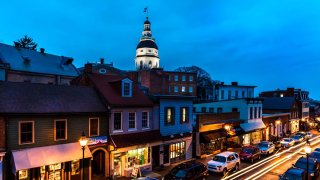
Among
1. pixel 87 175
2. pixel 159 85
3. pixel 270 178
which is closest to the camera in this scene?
pixel 87 175

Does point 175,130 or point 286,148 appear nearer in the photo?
point 175,130

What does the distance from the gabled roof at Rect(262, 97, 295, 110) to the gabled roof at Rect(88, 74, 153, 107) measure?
136 feet

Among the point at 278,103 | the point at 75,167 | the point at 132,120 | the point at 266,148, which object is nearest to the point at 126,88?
the point at 132,120

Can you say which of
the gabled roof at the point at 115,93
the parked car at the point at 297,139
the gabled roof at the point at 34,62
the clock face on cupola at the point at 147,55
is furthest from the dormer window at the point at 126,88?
the clock face on cupola at the point at 147,55

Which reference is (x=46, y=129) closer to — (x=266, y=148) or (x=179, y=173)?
(x=179, y=173)

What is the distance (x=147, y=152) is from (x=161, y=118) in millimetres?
3758

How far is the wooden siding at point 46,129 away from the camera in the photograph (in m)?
16.4

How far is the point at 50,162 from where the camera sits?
17375 mm

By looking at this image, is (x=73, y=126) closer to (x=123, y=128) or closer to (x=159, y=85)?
(x=123, y=128)

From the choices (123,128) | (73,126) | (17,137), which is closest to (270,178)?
(123,128)

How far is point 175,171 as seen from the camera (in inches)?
752

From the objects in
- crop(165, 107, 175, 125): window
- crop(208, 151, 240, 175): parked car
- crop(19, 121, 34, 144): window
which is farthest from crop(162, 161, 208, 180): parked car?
crop(19, 121, 34, 144): window

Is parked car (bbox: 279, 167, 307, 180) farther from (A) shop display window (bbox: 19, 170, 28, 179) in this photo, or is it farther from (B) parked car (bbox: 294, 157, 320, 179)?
(A) shop display window (bbox: 19, 170, 28, 179)

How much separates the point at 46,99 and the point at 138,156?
32.5 ft
